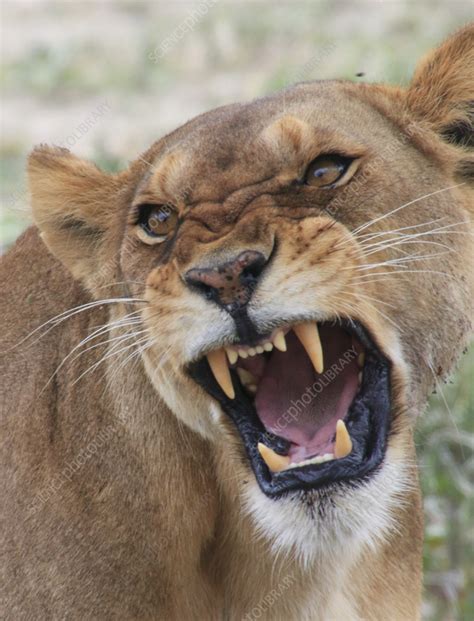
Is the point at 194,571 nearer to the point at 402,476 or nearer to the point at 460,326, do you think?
the point at 402,476

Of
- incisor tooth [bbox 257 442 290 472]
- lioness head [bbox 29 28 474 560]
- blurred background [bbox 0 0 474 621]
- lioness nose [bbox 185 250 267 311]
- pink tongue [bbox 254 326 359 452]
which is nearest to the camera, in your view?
lioness nose [bbox 185 250 267 311]

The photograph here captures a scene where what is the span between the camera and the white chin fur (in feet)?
10.7

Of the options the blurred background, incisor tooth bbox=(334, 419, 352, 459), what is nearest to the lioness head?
incisor tooth bbox=(334, 419, 352, 459)

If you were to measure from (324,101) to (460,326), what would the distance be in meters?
0.69

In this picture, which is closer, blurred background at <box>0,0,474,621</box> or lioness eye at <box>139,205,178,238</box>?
lioness eye at <box>139,205,178,238</box>

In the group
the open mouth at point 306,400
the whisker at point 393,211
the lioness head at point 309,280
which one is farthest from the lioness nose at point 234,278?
the whisker at point 393,211

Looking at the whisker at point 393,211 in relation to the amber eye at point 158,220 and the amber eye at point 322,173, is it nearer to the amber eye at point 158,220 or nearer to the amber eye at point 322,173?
the amber eye at point 322,173

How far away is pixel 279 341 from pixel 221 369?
0.63 ft

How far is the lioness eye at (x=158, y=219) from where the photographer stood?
3.49m

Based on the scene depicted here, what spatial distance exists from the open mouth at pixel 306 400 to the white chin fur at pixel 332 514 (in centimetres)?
3

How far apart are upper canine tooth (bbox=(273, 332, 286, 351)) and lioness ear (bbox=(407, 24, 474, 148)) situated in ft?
2.68

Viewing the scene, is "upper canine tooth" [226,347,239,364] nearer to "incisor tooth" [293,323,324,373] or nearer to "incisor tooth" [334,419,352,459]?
"incisor tooth" [293,323,324,373]

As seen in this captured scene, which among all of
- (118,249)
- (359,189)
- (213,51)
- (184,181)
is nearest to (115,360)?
(118,249)

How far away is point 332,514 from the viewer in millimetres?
3268
